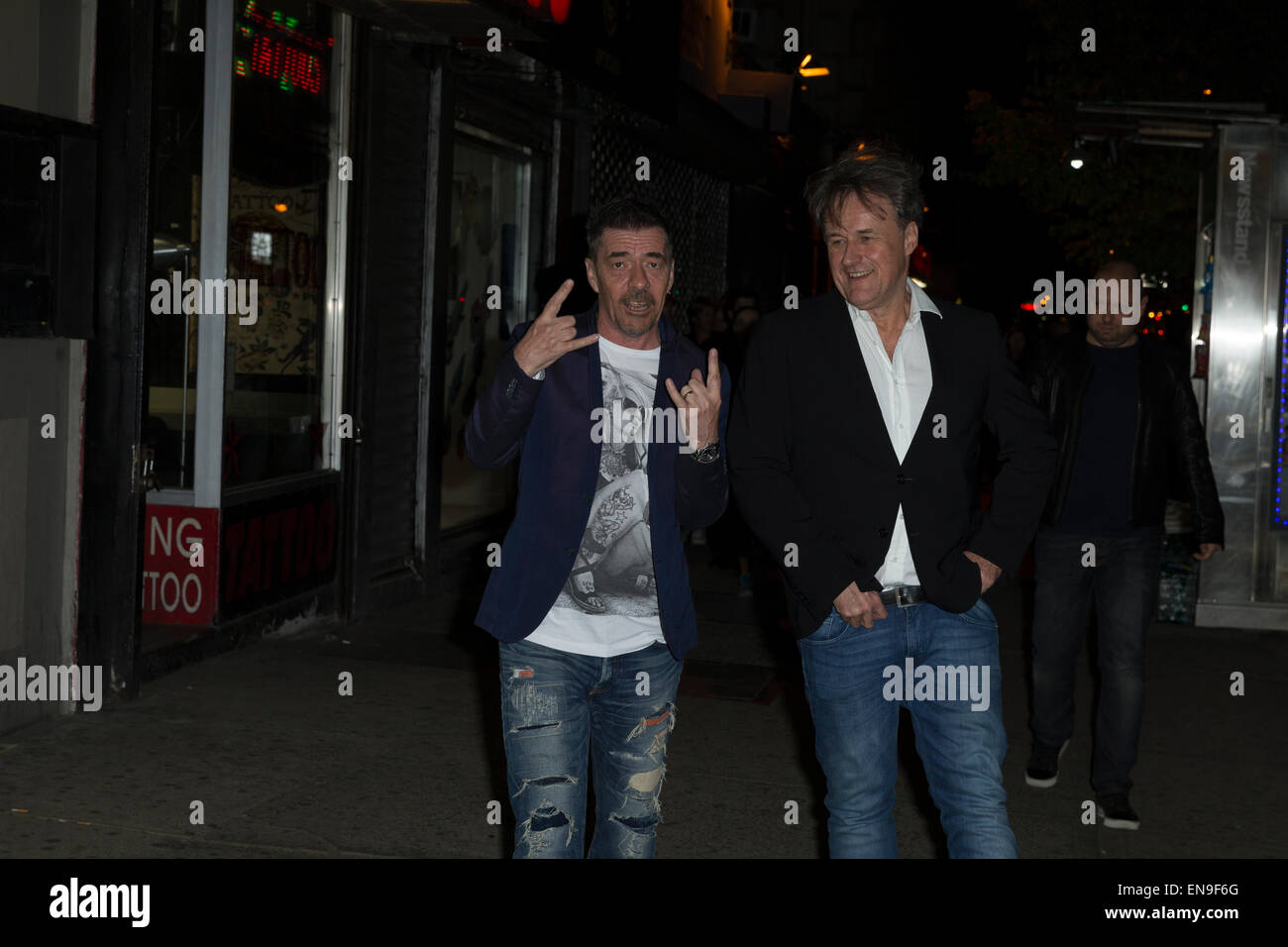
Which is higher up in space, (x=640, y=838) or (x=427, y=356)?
(x=427, y=356)

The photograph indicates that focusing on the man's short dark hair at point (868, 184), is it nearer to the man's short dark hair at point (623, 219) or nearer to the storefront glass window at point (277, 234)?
the man's short dark hair at point (623, 219)

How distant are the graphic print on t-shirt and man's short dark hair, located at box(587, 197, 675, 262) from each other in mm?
312

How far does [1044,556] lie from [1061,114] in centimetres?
564

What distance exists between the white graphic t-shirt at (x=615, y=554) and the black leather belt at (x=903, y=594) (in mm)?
550

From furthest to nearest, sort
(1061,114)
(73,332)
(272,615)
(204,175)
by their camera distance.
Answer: (1061,114) → (272,615) → (204,175) → (73,332)

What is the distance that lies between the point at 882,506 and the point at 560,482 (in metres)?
0.76

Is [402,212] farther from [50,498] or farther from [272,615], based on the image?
[50,498]

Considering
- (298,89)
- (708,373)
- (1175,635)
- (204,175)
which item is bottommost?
(1175,635)

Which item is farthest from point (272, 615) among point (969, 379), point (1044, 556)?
point (969, 379)

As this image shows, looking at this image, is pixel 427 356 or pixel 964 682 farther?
pixel 427 356

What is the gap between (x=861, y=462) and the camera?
3.57 metres

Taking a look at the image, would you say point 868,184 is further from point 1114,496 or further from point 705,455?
point 1114,496

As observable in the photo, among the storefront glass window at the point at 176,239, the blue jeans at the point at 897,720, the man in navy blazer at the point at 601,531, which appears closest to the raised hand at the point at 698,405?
the man in navy blazer at the point at 601,531

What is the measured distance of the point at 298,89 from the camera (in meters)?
8.34
